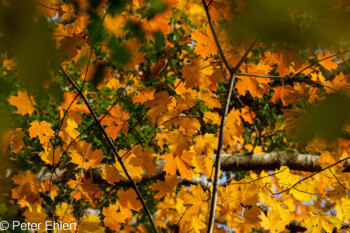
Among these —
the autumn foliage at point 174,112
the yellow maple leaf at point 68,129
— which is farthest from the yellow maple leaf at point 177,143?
the yellow maple leaf at point 68,129

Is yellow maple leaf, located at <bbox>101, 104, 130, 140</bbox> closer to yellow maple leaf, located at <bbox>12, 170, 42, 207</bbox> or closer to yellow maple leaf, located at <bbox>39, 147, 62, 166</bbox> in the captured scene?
yellow maple leaf, located at <bbox>39, 147, 62, 166</bbox>

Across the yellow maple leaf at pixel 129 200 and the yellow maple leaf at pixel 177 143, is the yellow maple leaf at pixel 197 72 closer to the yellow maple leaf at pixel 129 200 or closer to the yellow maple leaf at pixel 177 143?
the yellow maple leaf at pixel 177 143

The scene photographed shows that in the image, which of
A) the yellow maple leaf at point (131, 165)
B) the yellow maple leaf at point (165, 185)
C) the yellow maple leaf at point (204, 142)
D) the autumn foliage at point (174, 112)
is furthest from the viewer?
the yellow maple leaf at point (204, 142)

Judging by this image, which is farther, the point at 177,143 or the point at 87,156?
the point at 87,156

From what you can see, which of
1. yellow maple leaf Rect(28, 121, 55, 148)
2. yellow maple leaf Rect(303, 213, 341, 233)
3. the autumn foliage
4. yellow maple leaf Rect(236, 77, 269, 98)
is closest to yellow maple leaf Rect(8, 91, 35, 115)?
the autumn foliage

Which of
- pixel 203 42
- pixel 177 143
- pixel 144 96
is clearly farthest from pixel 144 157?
pixel 203 42

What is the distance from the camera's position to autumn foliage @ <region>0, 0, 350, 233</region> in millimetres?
750

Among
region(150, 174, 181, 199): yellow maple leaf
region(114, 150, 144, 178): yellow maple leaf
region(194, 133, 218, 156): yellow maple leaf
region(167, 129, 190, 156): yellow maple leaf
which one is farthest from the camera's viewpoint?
region(194, 133, 218, 156): yellow maple leaf

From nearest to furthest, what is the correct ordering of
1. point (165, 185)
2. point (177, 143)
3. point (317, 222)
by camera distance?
point (177, 143)
point (165, 185)
point (317, 222)

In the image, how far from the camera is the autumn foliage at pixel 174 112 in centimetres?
75

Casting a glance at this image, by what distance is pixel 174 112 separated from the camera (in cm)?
175

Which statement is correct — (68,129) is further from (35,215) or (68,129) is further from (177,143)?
(177,143)

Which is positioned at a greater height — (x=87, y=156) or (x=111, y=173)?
(x=87, y=156)

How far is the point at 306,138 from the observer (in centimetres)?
Result: 65
